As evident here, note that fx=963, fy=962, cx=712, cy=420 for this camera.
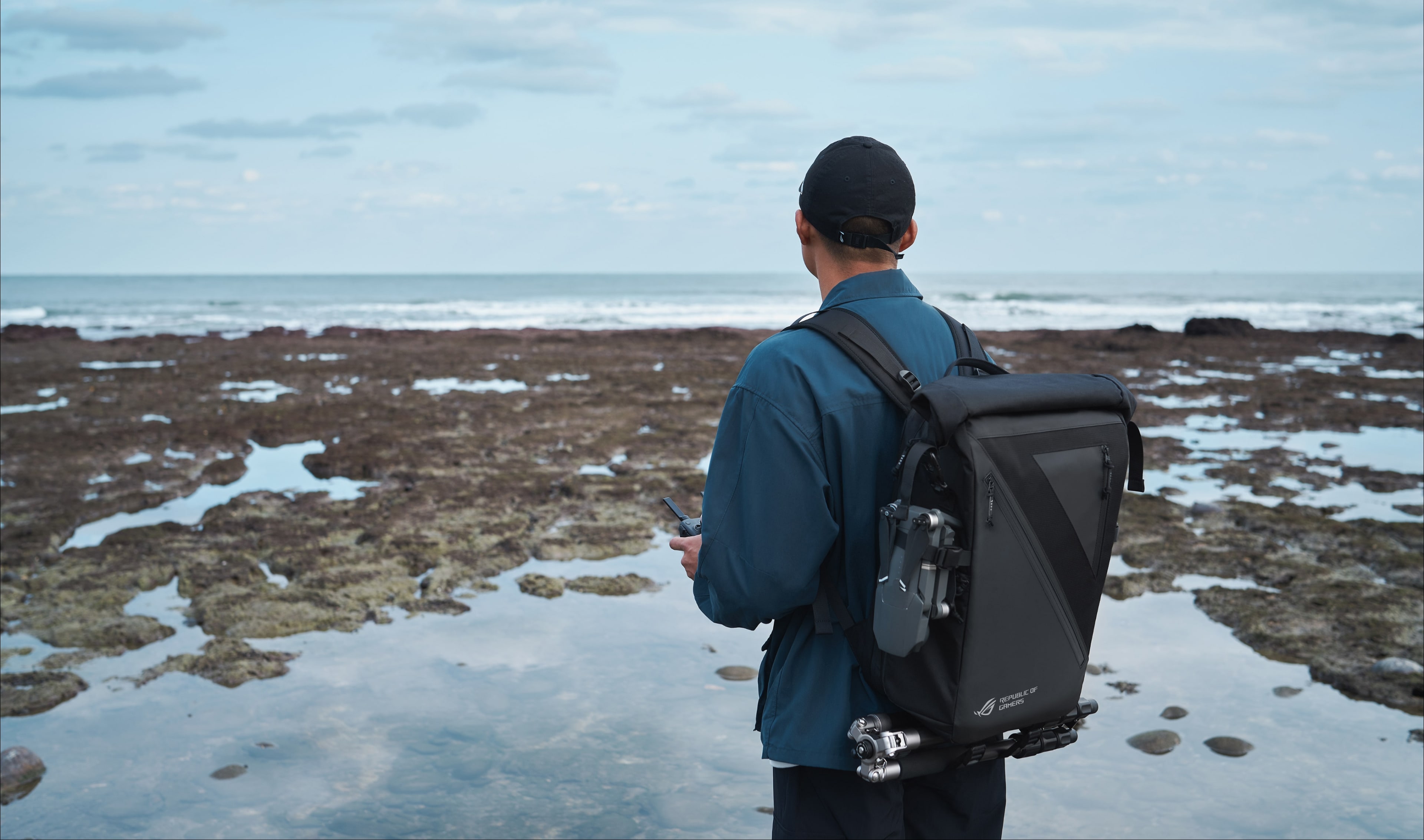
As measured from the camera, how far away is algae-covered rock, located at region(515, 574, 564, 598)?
6.84 m

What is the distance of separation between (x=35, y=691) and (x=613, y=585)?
136 inches

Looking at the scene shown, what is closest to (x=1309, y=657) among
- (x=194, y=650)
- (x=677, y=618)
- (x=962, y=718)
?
(x=677, y=618)

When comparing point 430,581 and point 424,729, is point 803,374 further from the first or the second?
point 430,581

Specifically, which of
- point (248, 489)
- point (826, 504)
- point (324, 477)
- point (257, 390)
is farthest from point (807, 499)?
point (257, 390)

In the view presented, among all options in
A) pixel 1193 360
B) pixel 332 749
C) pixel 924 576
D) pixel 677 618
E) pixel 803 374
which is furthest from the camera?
pixel 1193 360

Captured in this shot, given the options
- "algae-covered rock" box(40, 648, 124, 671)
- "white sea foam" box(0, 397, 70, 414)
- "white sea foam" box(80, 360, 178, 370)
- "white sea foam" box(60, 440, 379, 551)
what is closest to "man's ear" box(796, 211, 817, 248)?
"algae-covered rock" box(40, 648, 124, 671)

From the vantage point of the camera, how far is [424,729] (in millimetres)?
4691

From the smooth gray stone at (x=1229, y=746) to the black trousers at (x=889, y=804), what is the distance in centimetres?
285

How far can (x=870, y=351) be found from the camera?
194cm

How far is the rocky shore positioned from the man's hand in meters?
4.11

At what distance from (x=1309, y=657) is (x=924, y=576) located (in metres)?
4.93

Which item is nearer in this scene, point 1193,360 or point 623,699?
point 623,699

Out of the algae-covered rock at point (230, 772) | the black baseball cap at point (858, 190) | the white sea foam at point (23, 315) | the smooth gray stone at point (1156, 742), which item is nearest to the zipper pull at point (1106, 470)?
the black baseball cap at point (858, 190)

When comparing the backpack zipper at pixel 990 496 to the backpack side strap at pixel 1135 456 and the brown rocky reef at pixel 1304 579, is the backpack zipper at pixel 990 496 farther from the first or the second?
the brown rocky reef at pixel 1304 579
